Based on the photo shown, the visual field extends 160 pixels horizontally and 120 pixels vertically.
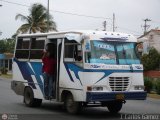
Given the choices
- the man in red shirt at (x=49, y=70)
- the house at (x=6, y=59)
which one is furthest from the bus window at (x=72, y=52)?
the house at (x=6, y=59)

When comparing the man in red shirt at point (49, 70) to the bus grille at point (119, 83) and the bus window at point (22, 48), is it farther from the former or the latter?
the bus grille at point (119, 83)

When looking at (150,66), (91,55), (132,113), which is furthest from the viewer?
(150,66)

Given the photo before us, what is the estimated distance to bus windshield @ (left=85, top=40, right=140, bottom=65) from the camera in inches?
604

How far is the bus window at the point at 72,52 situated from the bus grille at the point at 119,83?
124cm

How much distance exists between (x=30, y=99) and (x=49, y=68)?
2199 millimetres

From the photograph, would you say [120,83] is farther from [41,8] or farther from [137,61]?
[41,8]

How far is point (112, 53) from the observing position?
51.5 ft

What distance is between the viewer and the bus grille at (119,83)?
15.4m

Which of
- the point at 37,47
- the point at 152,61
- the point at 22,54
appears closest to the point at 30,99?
the point at 22,54

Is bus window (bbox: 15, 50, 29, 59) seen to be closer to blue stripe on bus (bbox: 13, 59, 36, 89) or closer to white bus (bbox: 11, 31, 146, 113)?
blue stripe on bus (bbox: 13, 59, 36, 89)

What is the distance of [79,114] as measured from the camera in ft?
52.4

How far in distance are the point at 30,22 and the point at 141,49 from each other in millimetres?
44903

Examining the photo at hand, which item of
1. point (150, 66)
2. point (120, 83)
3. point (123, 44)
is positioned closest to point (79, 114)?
point (120, 83)

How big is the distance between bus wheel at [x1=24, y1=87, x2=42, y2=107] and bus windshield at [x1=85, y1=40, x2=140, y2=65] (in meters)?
3.82
